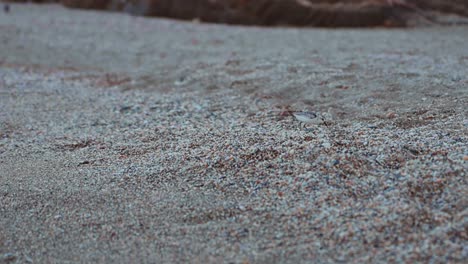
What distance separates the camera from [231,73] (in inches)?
156

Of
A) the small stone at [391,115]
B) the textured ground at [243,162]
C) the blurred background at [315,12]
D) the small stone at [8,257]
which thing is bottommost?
the small stone at [8,257]

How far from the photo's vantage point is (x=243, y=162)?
2223 millimetres

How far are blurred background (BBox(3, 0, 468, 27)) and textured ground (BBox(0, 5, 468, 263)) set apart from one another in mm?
2219

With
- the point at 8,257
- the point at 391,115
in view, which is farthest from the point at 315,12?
the point at 8,257

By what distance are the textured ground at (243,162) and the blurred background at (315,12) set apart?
2.22 m

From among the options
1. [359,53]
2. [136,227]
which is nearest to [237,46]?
[359,53]

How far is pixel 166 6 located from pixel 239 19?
3.99 ft

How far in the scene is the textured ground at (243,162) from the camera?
5.64ft

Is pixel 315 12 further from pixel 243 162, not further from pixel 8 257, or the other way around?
pixel 8 257

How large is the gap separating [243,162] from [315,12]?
5.05m

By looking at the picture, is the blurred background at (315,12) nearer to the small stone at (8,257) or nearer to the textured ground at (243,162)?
the textured ground at (243,162)

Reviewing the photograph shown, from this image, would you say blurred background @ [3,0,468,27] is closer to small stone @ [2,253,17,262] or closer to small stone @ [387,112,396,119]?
small stone @ [387,112,396,119]

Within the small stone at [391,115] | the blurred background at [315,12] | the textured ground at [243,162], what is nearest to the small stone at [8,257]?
the textured ground at [243,162]

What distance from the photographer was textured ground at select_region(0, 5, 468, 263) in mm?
1719
